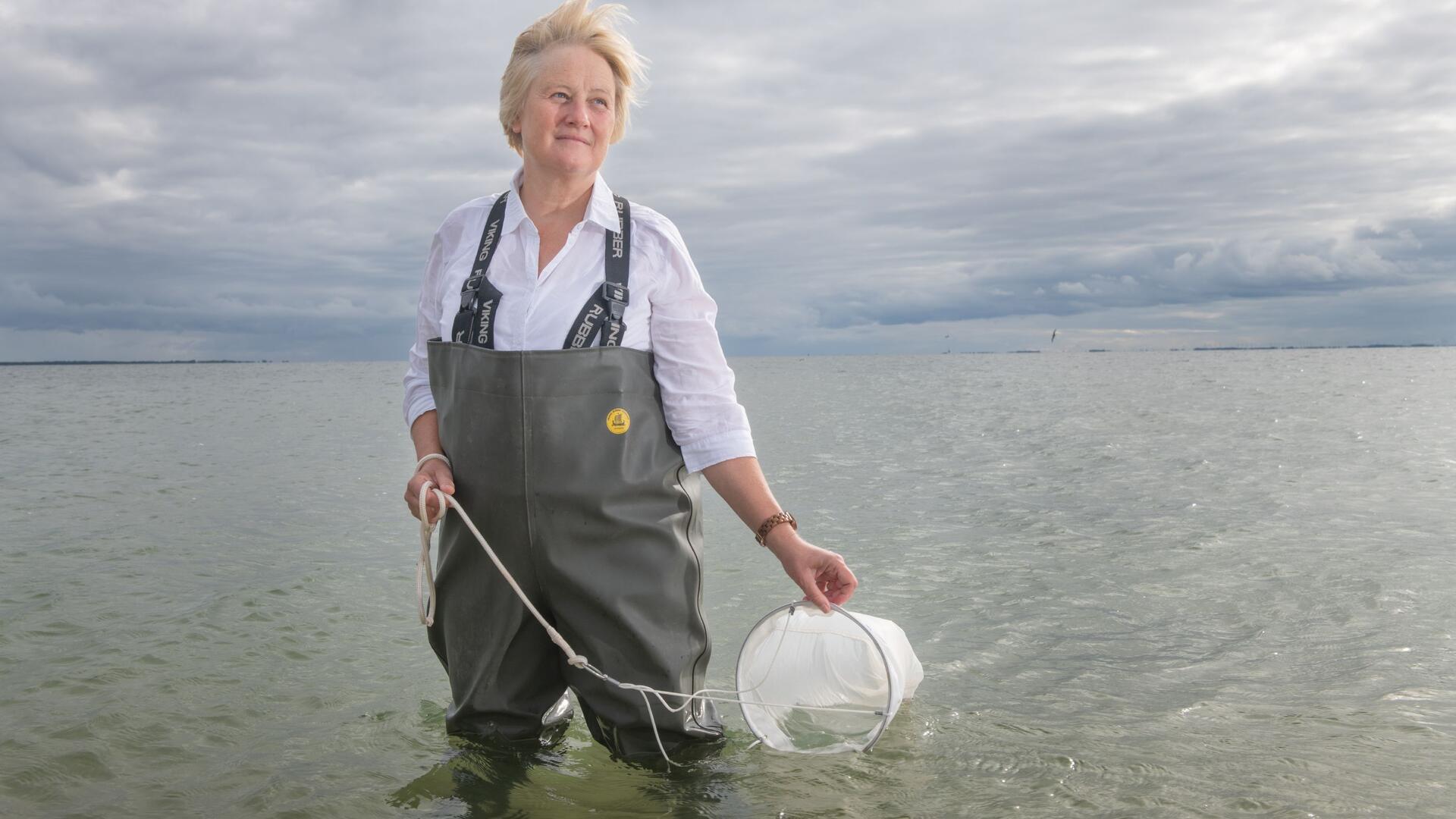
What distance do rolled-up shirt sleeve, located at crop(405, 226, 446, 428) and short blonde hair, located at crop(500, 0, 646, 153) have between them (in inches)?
19.2

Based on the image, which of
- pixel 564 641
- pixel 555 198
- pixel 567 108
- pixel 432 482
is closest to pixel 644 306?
pixel 555 198

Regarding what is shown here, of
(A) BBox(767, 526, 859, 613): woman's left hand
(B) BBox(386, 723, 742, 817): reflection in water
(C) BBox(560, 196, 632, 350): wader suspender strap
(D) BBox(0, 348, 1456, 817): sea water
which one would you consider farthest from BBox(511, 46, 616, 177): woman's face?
(D) BBox(0, 348, 1456, 817): sea water

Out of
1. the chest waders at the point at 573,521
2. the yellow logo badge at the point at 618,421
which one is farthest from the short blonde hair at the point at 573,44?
the yellow logo badge at the point at 618,421

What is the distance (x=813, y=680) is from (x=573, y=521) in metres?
0.97

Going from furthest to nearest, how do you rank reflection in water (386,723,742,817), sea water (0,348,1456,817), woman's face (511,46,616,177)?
sea water (0,348,1456,817) < reflection in water (386,723,742,817) < woman's face (511,46,616,177)

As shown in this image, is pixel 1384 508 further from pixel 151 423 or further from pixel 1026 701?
pixel 151 423

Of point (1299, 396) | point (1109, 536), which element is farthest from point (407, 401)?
point (1299, 396)

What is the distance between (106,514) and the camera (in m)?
10.9

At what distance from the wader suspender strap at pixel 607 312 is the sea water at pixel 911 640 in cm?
148

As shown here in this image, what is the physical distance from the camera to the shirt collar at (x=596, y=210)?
285 cm

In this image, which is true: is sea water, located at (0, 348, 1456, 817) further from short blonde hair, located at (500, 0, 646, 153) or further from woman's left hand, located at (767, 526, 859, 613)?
short blonde hair, located at (500, 0, 646, 153)

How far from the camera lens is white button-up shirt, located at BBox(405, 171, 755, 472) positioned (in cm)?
280

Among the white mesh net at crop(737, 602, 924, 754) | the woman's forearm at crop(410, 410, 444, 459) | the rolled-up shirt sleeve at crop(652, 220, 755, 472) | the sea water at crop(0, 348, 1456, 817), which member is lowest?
the sea water at crop(0, 348, 1456, 817)

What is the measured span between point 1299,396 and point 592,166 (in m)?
40.6
